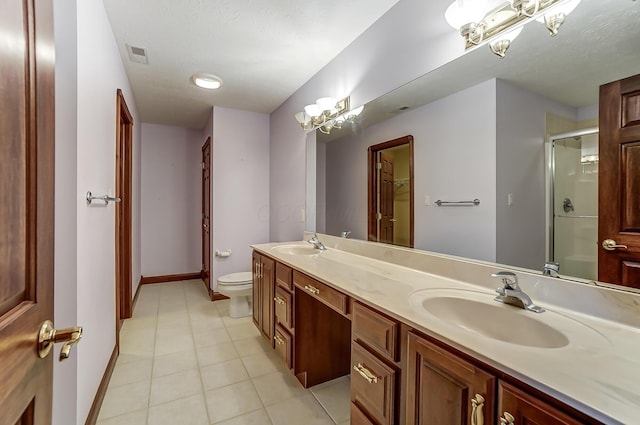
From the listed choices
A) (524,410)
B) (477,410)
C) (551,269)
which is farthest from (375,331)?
(551,269)

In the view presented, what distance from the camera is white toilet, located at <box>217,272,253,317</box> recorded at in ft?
9.52

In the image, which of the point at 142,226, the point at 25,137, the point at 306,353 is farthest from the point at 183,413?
the point at 142,226

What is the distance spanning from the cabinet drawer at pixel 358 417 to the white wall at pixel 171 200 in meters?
3.90

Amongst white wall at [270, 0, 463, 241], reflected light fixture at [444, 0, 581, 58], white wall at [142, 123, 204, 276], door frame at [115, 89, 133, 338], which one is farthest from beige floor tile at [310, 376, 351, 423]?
white wall at [142, 123, 204, 276]

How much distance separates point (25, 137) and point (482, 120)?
154cm

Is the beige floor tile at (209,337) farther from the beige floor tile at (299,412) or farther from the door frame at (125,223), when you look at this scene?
the beige floor tile at (299,412)

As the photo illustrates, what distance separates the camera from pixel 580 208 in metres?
1.04

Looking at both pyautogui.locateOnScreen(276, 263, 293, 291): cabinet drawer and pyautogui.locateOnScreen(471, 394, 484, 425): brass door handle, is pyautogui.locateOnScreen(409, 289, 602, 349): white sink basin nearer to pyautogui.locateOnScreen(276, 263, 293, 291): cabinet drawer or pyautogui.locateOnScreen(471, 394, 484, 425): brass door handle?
pyautogui.locateOnScreen(471, 394, 484, 425): brass door handle

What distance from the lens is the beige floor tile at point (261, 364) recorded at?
6.65 feet

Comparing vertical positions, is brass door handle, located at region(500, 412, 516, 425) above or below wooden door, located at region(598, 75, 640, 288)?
below

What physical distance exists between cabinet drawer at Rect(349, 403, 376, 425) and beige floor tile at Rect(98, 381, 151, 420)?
1241 millimetres

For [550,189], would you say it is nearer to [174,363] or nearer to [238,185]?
[174,363]

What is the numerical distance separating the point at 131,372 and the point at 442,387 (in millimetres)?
2125

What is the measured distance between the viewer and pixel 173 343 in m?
2.43
